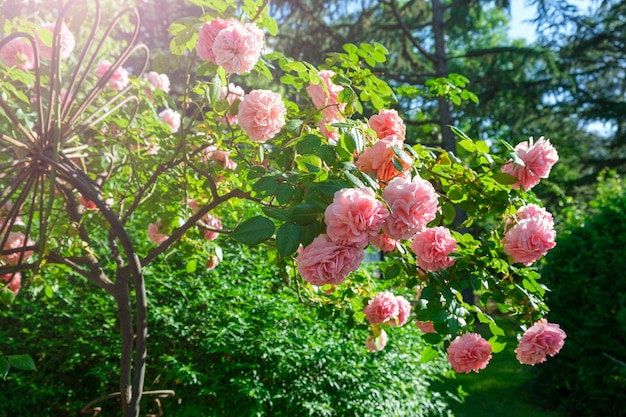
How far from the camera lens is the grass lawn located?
587cm

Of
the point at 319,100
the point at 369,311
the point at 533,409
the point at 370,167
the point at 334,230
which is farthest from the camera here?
the point at 533,409

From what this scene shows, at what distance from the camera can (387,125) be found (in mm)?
1657

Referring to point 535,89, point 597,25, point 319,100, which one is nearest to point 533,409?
point 319,100

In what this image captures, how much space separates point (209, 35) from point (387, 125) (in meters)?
0.62

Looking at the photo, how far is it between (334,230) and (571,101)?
548 inches

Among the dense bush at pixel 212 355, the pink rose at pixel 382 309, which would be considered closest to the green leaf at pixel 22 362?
the pink rose at pixel 382 309

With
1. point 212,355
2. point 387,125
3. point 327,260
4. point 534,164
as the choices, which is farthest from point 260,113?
point 212,355

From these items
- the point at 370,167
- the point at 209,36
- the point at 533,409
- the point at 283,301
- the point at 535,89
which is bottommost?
the point at 533,409

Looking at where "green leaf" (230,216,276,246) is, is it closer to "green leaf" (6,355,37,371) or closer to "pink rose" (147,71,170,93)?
"green leaf" (6,355,37,371)

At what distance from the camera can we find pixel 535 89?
39.2 feet

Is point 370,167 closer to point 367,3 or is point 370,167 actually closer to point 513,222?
point 513,222

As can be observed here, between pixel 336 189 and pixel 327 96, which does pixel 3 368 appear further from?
pixel 327 96

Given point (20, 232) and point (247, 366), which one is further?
point (247, 366)

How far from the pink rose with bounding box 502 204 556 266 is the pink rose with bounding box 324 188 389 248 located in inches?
22.1
